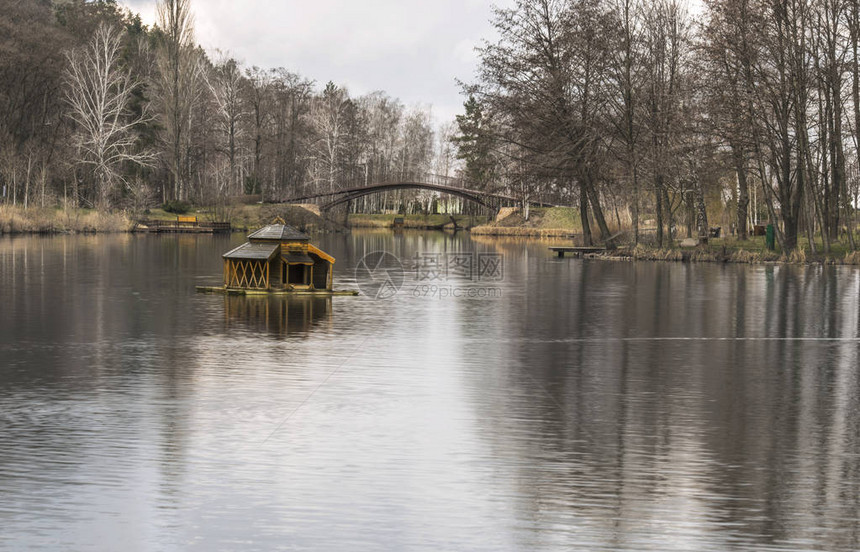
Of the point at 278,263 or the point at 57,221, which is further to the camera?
the point at 57,221

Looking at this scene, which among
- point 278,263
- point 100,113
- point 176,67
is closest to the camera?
point 278,263

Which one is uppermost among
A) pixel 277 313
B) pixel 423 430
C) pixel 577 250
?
pixel 577 250

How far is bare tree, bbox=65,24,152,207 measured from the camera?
86000 millimetres

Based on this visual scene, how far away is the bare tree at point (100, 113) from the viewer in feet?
282

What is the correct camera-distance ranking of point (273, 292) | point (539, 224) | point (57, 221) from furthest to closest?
point (539, 224) → point (57, 221) → point (273, 292)

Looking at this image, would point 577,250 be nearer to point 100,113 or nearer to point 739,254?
point 739,254

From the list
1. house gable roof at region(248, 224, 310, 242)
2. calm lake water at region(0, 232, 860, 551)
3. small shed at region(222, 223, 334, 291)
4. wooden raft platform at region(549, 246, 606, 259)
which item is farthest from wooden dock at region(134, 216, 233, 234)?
calm lake water at region(0, 232, 860, 551)

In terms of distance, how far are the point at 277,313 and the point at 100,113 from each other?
68521mm

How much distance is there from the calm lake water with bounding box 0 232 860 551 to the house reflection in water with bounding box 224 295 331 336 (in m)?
0.18

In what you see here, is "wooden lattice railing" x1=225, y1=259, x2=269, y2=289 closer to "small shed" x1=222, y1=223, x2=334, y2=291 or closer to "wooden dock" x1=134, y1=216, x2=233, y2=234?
"small shed" x1=222, y1=223, x2=334, y2=291

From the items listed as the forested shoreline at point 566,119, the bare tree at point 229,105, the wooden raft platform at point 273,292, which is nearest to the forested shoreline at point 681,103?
the forested shoreline at point 566,119

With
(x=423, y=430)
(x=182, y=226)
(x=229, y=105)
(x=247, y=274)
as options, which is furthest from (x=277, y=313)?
(x=229, y=105)

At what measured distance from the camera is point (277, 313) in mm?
24562

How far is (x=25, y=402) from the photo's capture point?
13305 millimetres
